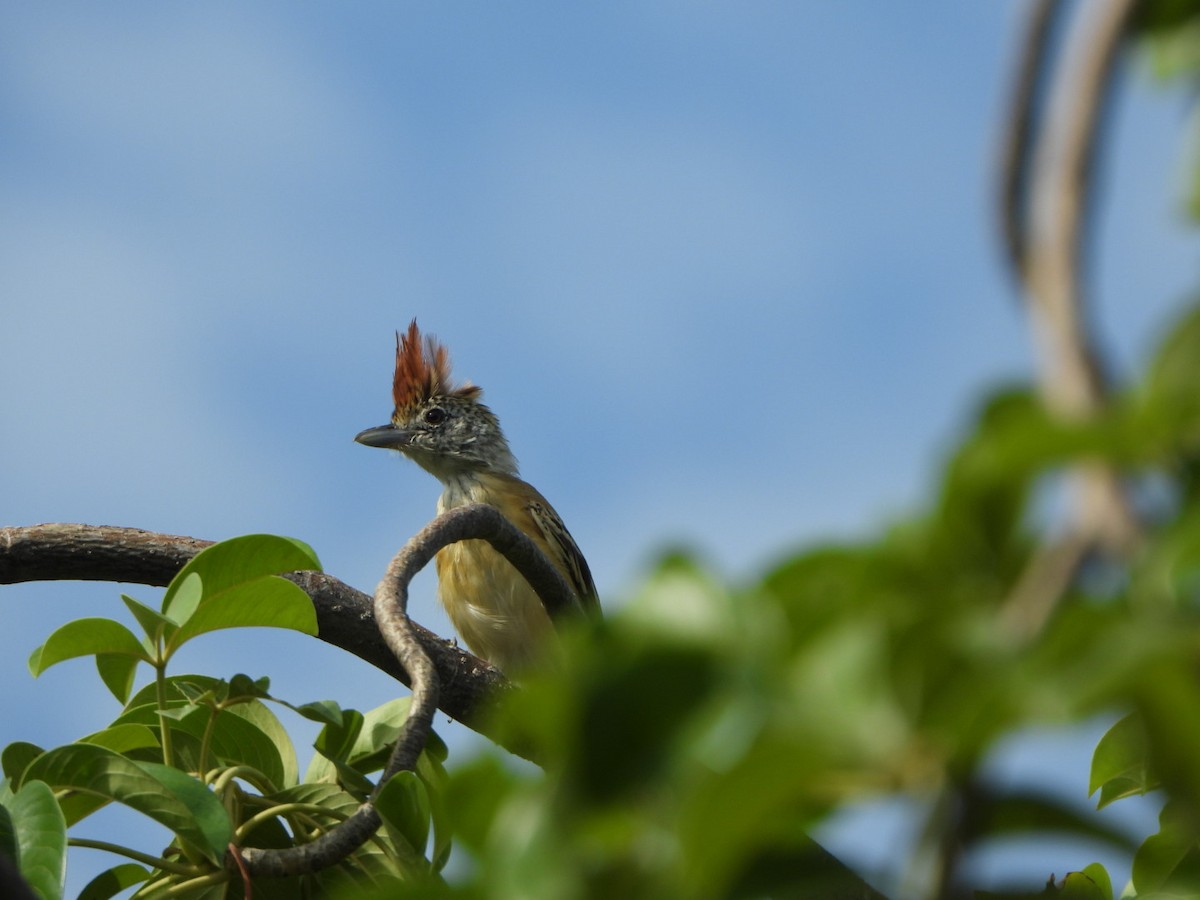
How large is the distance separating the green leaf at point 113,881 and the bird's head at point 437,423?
6261mm

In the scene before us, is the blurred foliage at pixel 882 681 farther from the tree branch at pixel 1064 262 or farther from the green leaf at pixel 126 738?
the green leaf at pixel 126 738

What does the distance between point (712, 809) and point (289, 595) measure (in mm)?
2409

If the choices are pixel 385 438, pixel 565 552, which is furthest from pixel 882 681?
pixel 385 438

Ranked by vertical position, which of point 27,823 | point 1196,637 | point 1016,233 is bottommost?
point 1196,637

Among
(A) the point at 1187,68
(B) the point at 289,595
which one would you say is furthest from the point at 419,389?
(A) the point at 1187,68

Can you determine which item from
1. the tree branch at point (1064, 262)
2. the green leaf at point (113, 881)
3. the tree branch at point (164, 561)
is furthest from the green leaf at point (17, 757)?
the tree branch at point (1064, 262)

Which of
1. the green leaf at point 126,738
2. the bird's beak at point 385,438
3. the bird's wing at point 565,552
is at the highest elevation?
the bird's beak at point 385,438

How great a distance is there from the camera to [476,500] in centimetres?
849

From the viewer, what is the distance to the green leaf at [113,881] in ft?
8.91

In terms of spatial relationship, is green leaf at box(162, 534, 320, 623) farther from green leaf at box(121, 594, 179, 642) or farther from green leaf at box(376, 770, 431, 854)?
green leaf at box(376, 770, 431, 854)

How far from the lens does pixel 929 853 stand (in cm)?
82

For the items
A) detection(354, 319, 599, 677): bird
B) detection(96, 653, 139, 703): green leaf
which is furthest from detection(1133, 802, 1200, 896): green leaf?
detection(354, 319, 599, 677): bird

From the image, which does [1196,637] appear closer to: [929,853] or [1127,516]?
[1127,516]

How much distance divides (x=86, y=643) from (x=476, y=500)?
5598 mm
